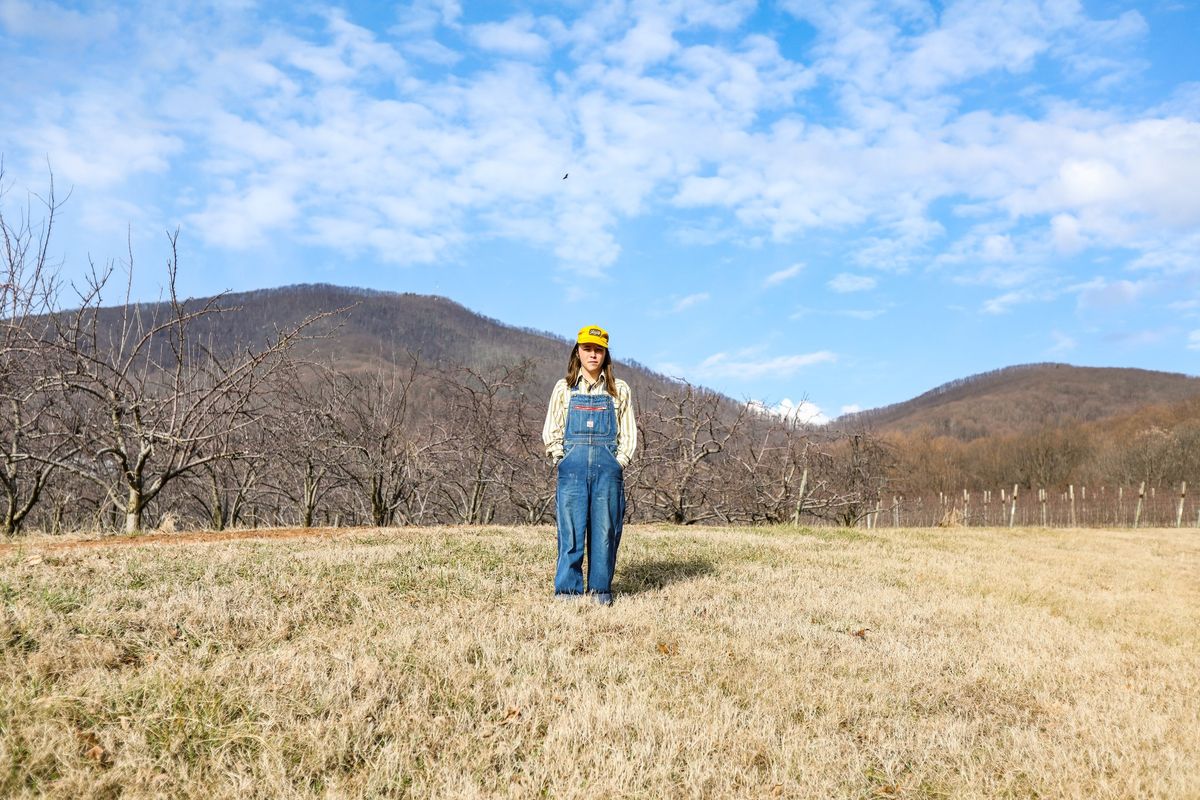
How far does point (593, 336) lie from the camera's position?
19.9 ft

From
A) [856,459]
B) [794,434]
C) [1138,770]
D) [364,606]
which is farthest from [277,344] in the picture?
[856,459]

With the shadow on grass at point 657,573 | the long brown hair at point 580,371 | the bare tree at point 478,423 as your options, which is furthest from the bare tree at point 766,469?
the long brown hair at point 580,371

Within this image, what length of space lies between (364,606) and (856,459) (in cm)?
2068

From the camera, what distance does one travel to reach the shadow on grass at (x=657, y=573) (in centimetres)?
686

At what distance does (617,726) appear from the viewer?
341cm

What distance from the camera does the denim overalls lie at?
235 inches

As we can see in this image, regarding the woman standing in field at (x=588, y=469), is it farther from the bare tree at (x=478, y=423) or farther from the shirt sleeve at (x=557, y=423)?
the bare tree at (x=478, y=423)

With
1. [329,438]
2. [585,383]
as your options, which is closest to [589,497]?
[585,383]

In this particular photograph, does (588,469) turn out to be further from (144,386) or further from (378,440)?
(378,440)

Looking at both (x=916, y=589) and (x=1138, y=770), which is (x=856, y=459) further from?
(x=1138, y=770)

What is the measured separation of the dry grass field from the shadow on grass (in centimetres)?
12

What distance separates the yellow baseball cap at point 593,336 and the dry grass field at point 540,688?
2230mm

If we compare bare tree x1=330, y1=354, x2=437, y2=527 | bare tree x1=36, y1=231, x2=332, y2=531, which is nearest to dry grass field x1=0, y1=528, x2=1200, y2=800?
bare tree x1=36, y1=231, x2=332, y2=531

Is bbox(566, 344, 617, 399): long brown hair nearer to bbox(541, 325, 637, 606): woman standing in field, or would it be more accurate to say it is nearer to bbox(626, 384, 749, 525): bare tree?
bbox(541, 325, 637, 606): woman standing in field
